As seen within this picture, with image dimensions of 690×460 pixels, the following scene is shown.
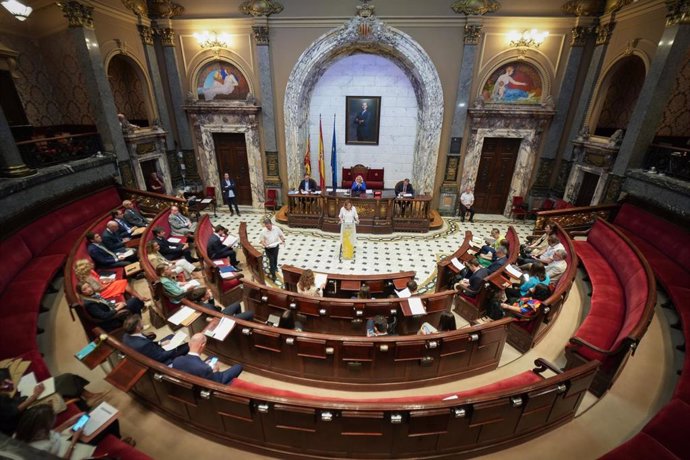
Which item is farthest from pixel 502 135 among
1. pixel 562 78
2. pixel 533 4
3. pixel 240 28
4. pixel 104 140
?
pixel 104 140

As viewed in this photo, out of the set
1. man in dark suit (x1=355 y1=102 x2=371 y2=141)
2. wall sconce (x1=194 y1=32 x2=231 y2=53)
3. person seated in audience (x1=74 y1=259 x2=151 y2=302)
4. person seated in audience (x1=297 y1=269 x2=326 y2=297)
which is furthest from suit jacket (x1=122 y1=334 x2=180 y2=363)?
man in dark suit (x1=355 y1=102 x2=371 y2=141)

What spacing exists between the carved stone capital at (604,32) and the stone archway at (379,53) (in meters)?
4.35

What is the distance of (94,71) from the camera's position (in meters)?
7.65

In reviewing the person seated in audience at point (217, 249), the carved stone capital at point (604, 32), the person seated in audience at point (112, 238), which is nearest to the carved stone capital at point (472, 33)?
the carved stone capital at point (604, 32)

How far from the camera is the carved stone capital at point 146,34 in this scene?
30.0 feet

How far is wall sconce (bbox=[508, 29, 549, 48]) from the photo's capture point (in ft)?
28.6

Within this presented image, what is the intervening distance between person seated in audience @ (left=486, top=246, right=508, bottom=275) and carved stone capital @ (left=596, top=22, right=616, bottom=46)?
287 inches

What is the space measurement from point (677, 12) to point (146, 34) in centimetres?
1334

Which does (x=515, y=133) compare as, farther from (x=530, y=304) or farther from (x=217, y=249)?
(x=217, y=249)

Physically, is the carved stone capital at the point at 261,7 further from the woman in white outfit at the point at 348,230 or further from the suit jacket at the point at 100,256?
the suit jacket at the point at 100,256

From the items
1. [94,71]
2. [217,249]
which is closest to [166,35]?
[94,71]

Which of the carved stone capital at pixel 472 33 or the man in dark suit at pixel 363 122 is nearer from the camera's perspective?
the carved stone capital at pixel 472 33

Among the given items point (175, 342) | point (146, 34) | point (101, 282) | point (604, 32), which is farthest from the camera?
point (146, 34)

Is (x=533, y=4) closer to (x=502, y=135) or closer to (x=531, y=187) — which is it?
(x=502, y=135)
